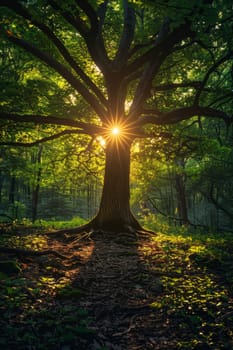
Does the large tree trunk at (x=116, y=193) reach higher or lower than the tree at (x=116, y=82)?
lower

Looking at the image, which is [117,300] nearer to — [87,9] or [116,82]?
[87,9]

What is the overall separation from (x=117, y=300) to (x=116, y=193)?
18.5 ft

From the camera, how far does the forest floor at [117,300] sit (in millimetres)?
3377

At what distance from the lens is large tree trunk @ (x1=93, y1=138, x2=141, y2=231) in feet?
32.3

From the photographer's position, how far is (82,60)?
11.7m

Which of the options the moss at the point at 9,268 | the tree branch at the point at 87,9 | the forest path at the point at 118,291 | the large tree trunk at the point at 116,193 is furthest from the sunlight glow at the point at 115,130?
the moss at the point at 9,268

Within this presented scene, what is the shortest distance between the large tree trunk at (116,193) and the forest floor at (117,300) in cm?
236

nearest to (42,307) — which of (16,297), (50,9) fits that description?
(16,297)

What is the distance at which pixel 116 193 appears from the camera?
10.1m

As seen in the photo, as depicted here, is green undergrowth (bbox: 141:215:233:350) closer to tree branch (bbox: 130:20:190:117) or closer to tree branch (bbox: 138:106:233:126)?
tree branch (bbox: 138:106:233:126)

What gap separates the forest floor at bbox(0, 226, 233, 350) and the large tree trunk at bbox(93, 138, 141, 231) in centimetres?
236

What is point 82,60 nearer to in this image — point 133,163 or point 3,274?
point 133,163

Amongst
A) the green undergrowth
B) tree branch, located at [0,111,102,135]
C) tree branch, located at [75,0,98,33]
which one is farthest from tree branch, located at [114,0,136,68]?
the green undergrowth

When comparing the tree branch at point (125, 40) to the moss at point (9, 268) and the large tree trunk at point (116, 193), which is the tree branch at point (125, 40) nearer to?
the large tree trunk at point (116, 193)
